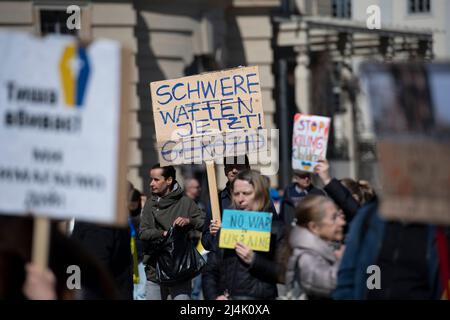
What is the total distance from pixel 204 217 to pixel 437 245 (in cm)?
379

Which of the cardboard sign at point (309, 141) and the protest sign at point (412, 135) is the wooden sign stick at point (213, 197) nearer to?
the cardboard sign at point (309, 141)

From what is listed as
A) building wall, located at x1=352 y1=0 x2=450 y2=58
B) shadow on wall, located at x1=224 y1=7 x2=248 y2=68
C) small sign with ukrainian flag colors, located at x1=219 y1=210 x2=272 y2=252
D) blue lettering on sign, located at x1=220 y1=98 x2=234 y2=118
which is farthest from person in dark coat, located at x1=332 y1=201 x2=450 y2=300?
building wall, located at x1=352 y1=0 x2=450 y2=58

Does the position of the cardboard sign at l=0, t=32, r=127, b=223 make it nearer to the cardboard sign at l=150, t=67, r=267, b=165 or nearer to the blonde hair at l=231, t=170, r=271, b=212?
the blonde hair at l=231, t=170, r=271, b=212

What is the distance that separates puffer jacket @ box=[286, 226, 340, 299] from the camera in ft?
24.3

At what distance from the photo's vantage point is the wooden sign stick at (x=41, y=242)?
5598 millimetres

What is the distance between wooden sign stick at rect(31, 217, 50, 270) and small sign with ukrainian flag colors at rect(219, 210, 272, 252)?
2.94 m

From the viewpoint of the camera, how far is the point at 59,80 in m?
5.87

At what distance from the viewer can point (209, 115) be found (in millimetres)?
10320

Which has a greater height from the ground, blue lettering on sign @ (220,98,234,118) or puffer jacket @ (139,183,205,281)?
blue lettering on sign @ (220,98,234,118)

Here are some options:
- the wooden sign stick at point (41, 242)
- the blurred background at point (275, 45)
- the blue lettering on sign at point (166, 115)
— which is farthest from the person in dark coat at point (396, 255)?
the blurred background at point (275, 45)

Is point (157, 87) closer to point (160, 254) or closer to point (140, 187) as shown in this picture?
point (160, 254)

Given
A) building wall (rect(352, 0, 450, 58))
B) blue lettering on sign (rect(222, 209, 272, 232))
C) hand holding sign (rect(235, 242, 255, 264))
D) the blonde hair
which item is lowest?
hand holding sign (rect(235, 242, 255, 264))
